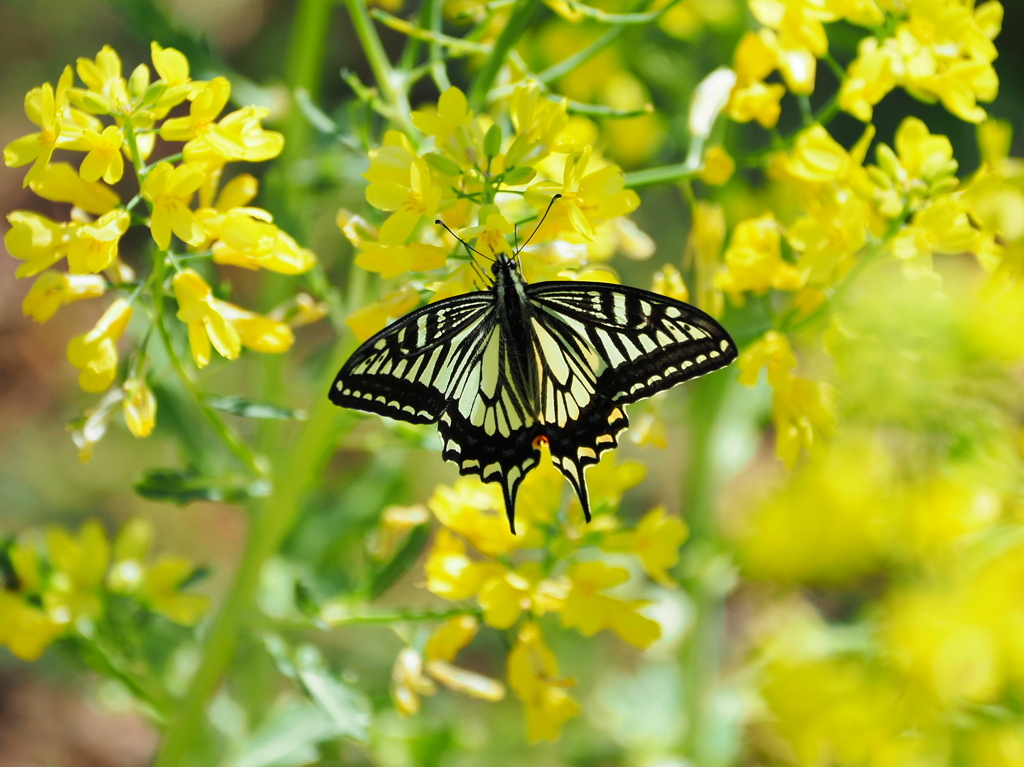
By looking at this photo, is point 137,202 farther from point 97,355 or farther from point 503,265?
point 503,265

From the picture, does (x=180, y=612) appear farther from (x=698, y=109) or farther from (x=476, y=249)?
(x=698, y=109)

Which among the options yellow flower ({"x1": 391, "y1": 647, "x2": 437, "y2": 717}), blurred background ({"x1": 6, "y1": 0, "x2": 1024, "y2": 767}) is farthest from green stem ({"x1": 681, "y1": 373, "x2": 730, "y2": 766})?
yellow flower ({"x1": 391, "y1": 647, "x2": 437, "y2": 717})

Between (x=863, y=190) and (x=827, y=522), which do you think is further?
(x=827, y=522)

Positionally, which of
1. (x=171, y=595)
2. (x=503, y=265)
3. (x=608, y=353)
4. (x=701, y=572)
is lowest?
(x=701, y=572)

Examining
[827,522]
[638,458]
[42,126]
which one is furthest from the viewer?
[638,458]

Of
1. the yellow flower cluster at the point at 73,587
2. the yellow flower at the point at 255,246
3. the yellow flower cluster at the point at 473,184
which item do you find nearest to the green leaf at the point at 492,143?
the yellow flower cluster at the point at 473,184

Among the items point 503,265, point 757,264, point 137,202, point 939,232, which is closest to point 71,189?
point 137,202

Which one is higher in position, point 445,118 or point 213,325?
point 445,118

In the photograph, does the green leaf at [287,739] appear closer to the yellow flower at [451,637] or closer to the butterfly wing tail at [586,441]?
the yellow flower at [451,637]
